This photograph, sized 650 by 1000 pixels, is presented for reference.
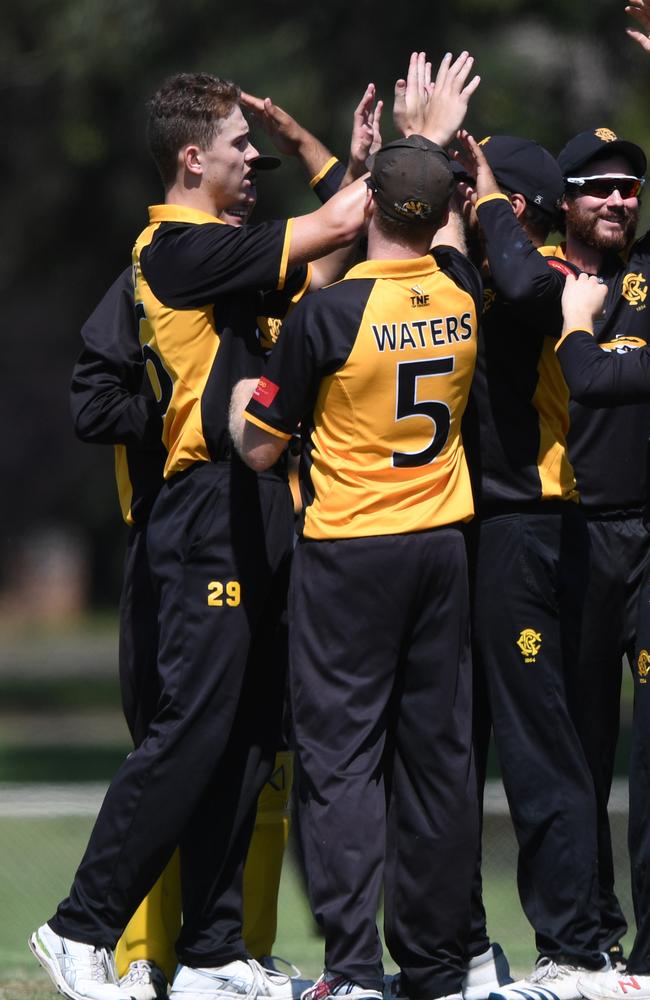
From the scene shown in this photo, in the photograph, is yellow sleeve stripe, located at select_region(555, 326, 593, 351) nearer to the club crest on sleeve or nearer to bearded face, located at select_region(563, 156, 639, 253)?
bearded face, located at select_region(563, 156, 639, 253)

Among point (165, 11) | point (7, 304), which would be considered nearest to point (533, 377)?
point (165, 11)

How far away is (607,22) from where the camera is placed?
10.8m

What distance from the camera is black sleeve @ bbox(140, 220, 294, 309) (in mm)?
4906

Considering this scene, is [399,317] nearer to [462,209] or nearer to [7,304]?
[462,209]

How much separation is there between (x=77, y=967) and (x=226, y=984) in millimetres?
483

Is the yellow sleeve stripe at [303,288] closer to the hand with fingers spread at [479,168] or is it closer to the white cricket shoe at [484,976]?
the hand with fingers spread at [479,168]

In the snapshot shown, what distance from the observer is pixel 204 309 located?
5.04 m

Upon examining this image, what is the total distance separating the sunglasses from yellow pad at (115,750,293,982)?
206 centimetres

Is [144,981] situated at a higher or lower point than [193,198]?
lower

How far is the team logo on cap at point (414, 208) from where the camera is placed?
15.3 feet

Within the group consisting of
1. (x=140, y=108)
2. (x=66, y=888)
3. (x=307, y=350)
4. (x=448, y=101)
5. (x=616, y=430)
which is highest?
(x=140, y=108)

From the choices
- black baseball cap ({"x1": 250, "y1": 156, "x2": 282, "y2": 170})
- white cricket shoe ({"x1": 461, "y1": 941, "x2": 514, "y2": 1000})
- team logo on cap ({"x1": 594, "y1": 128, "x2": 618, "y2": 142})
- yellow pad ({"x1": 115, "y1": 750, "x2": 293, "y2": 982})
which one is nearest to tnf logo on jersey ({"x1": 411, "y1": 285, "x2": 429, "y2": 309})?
black baseball cap ({"x1": 250, "y1": 156, "x2": 282, "y2": 170})

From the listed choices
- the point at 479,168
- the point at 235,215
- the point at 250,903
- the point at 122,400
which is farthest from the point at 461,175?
the point at 250,903

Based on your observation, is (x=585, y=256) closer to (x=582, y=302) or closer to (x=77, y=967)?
(x=582, y=302)
